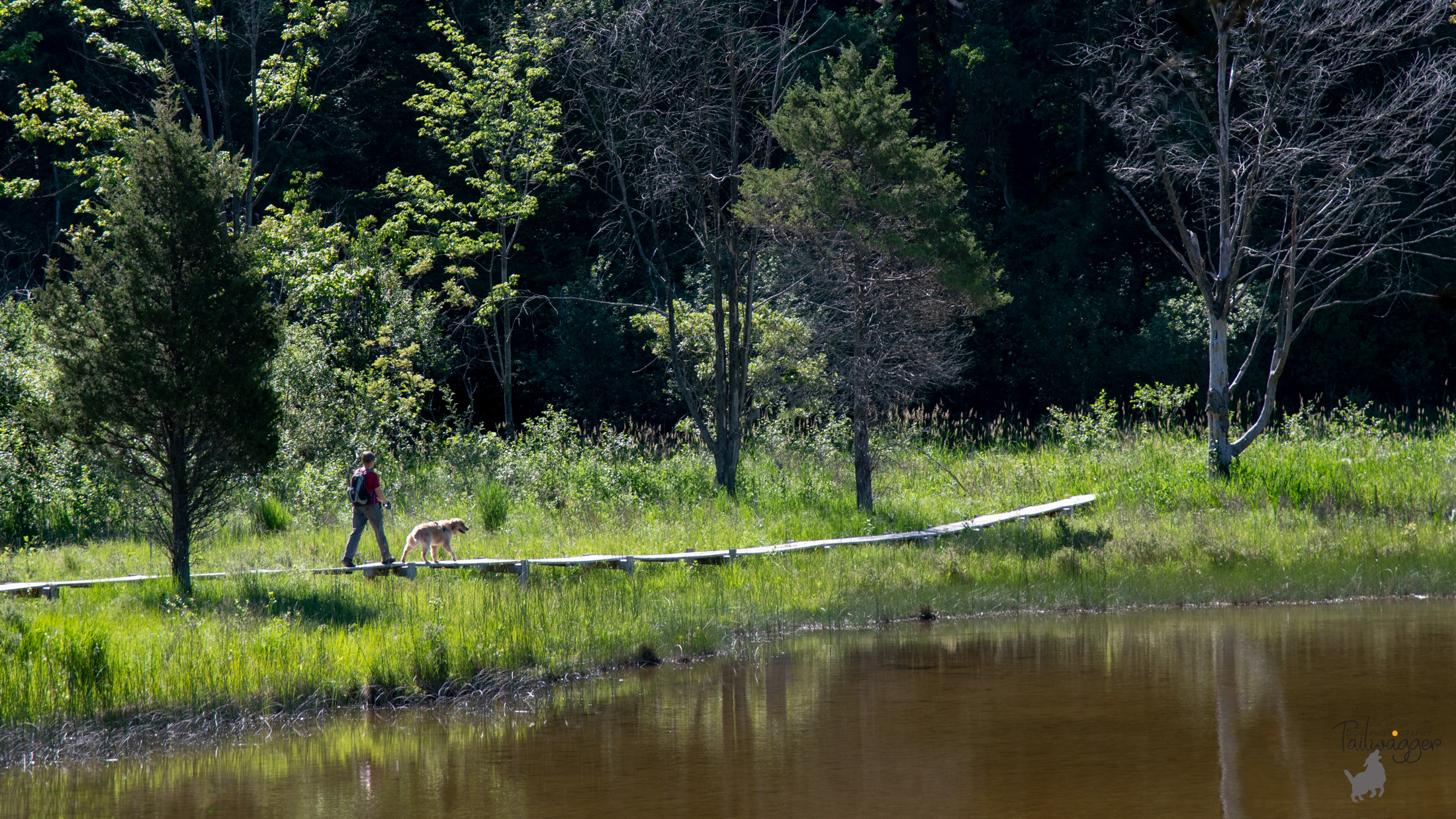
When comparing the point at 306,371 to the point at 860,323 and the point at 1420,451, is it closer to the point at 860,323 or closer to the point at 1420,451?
the point at 860,323

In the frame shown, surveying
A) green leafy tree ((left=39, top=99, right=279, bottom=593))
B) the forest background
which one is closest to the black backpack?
green leafy tree ((left=39, top=99, right=279, bottom=593))

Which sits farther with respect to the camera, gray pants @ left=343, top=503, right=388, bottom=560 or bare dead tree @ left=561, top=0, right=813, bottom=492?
bare dead tree @ left=561, top=0, right=813, bottom=492

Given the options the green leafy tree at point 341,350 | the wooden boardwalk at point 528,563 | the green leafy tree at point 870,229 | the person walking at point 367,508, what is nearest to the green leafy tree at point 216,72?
the green leafy tree at point 341,350

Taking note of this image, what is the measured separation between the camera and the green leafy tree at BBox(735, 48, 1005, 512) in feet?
56.2

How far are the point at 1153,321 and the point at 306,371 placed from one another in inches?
766

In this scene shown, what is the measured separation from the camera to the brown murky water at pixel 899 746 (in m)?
7.79

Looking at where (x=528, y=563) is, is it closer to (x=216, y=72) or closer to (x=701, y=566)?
(x=701, y=566)

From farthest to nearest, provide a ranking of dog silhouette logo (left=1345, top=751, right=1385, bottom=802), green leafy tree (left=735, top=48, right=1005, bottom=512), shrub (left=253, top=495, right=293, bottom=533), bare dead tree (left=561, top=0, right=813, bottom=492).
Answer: bare dead tree (left=561, top=0, right=813, bottom=492), shrub (left=253, top=495, right=293, bottom=533), green leafy tree (left=735, top=48, right=1005, bottom=512), dog silhouette logo (left=1345, top=751, right=1385, bottom=802)

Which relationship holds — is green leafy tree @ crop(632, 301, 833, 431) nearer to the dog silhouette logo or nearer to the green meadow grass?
the green meadow grass

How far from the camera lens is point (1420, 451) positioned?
61.8 feet

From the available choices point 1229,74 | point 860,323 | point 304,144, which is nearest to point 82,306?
point 860,323

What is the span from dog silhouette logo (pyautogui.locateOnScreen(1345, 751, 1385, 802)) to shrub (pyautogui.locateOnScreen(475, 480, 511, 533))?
41.0ft

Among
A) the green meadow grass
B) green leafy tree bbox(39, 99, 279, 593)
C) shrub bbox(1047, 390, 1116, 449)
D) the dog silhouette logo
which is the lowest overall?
the dog silhouette logo

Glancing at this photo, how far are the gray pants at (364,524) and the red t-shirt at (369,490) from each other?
0.05m
